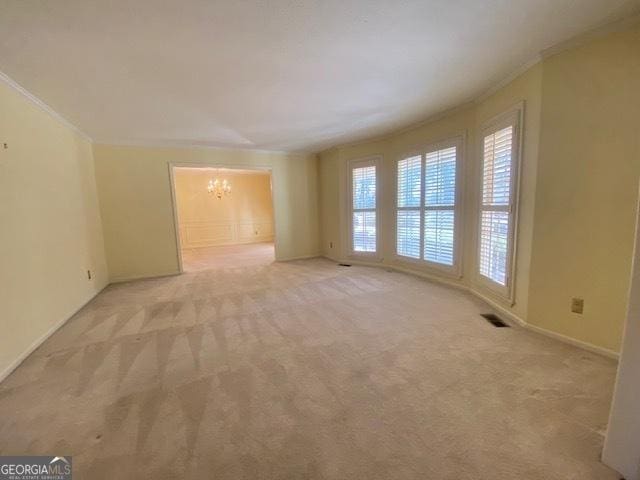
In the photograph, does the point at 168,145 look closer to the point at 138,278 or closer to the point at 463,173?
the point at 138,278

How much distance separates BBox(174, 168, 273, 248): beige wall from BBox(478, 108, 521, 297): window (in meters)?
Answer: 6.99

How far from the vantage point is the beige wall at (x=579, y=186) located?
1.89 metres

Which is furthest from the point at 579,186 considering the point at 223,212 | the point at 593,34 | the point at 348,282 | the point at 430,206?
the point at 223,212

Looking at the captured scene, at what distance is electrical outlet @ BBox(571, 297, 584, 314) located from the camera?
7.08 feet

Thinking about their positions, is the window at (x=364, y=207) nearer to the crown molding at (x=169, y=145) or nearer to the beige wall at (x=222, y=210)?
the crown molding at (x=169, y=145)

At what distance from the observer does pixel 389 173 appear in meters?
4.71

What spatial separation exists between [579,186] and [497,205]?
78cm

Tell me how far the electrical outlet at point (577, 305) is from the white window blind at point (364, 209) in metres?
3.08

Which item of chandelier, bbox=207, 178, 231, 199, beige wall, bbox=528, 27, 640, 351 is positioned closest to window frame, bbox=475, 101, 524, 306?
beige wall, bbox=528, 27, 640, 351

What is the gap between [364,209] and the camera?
513 centimetres

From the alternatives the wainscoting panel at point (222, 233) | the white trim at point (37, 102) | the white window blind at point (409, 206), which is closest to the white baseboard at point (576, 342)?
the white window blind at point (409, 206)

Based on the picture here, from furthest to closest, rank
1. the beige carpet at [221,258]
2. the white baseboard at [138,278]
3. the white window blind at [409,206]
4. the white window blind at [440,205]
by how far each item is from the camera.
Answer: the beige carpet at [221,258] → the white baseboard at [138,278] → the white window blind at [409,206] → the white window blind at [440,205]

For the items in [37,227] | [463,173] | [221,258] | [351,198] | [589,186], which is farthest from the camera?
[221,258]

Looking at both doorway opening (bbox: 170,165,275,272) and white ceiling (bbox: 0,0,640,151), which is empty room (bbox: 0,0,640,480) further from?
doorway opening (bbox: 170,165,275,272)
